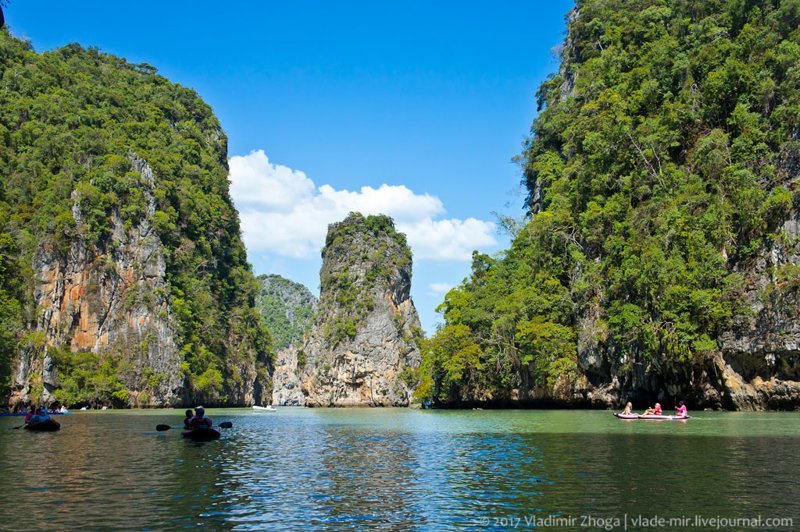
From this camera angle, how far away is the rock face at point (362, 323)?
113 meters

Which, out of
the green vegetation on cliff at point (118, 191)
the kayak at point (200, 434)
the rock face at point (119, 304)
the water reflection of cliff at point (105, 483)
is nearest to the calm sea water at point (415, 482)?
the water reflection of cliff at point (105, 483)

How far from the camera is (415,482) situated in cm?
1373

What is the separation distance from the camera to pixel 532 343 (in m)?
48.4

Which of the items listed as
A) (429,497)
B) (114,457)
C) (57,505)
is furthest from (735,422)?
(57,505)

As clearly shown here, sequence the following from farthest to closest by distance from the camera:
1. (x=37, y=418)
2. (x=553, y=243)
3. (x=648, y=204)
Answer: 1. (x=553, y=243)
2. (x=648, y=204)
3. (x=37, y=418)

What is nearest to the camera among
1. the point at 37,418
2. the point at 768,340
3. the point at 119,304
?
the point at 37,418

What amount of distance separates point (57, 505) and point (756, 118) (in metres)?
42.0

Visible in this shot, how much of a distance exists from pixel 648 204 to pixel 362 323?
78.7 metres

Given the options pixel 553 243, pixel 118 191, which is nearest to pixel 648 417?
pixel 553 243

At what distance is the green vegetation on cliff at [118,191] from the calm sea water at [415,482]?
125 feet

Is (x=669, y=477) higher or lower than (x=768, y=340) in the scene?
lower

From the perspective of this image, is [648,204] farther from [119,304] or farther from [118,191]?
[118,191]

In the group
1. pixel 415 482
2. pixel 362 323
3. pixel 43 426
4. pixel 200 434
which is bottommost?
pixel 415 482

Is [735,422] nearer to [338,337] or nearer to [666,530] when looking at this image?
[666,530]
